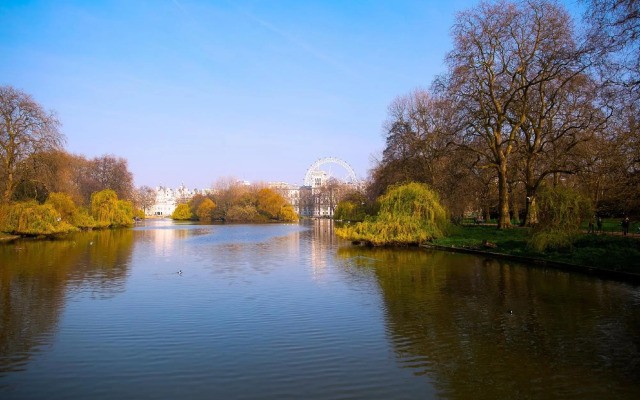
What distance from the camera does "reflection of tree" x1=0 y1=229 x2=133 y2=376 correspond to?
8.21m

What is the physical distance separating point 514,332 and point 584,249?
11.4 meters

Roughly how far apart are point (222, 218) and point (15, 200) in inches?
2595

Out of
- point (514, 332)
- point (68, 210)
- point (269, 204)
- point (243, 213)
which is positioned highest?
point (269, 204)

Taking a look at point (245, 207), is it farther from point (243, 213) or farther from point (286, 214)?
point (286, 214)

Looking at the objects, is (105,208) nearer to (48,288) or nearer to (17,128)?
(17,128)

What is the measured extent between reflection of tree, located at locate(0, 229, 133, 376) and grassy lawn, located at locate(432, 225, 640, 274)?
15.8m

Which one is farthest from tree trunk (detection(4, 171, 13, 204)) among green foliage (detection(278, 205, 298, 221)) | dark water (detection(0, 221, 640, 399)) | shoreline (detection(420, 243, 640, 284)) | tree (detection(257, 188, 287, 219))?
green foliage (detection(278, 205, 298, 221))

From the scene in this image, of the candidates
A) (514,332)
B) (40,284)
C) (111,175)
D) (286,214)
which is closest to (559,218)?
(514,332)

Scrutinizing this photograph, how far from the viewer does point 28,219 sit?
3341 cm

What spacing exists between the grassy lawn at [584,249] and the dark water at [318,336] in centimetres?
147

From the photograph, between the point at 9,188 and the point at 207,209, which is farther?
the point at 207,209

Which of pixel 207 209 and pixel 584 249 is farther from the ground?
pixel 207 209

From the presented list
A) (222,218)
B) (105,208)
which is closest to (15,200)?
(105,208)

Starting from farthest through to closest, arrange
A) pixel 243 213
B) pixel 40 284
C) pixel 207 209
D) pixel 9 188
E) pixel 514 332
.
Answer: pixel 207 209
pixel 243 213
pixel 9 188
pixel 40 284
pixel 514 332
